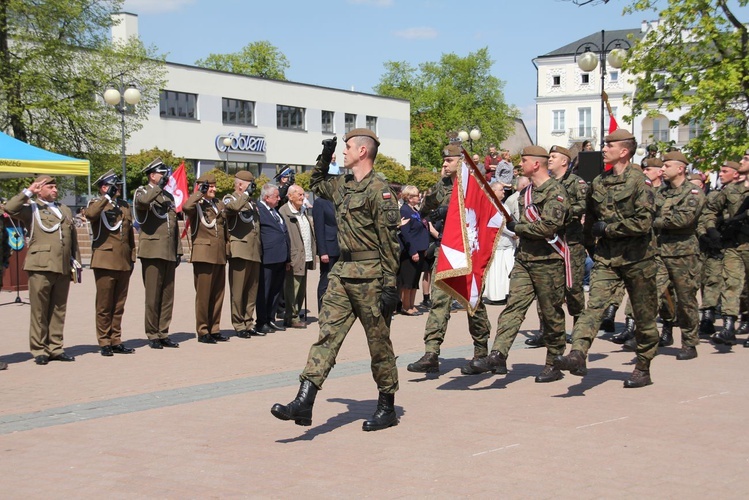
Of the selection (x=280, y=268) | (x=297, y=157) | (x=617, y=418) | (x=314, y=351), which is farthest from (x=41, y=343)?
(x=297, y=157)

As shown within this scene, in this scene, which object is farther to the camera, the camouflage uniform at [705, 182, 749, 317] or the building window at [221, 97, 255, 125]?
the building window at [221, 97, 255, 125]

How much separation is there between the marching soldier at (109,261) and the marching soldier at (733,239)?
7233mm

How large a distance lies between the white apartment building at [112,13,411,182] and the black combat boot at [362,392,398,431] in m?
47.9

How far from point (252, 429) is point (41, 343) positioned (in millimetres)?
4460

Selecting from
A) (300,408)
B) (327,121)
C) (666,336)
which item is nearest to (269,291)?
(666,336)

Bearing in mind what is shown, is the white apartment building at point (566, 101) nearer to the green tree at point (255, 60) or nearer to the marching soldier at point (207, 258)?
the green tree at point (255, 60)

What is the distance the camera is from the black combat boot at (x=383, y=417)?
7312 mm

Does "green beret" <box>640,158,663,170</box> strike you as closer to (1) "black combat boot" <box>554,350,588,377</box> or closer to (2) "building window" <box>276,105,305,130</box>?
(1) "black combat boot" <box>554,350,588,377</box>

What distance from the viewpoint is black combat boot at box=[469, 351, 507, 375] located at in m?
9.11

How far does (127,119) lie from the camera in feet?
153

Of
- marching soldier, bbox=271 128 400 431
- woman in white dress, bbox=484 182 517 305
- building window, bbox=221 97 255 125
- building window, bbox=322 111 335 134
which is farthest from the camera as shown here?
building window, bbox=322 111 335 134

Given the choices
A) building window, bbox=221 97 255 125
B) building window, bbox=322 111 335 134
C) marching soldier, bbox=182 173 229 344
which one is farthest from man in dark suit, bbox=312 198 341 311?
building window, bbox=322 111 335 134

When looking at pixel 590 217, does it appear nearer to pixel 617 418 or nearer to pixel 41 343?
pixel 617 418

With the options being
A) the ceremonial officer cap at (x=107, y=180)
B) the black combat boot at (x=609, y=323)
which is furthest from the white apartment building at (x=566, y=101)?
the ceremonial officer cap at (x=107, y=180)
